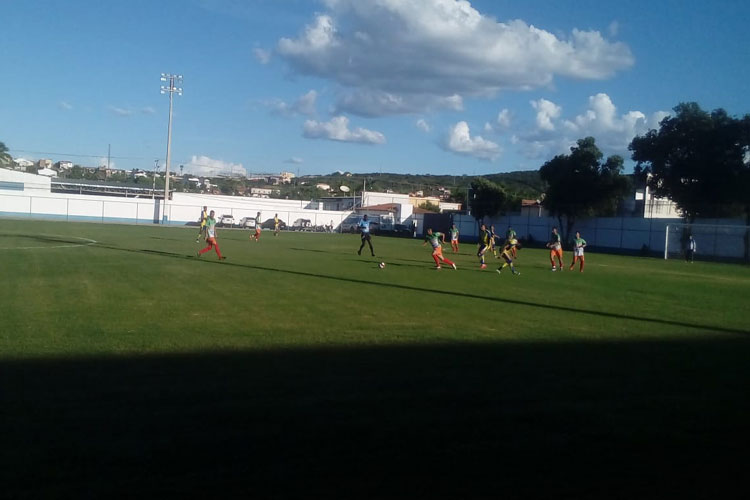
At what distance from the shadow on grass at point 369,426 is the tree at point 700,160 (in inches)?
1953

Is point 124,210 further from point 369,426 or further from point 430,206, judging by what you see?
point 369,426

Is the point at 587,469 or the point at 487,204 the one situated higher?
the point at 487,204

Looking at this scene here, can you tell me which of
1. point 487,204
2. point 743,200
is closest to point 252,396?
point 743,200

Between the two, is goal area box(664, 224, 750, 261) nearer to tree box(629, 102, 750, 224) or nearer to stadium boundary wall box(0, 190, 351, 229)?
tree box(629, 102, 750, 224)

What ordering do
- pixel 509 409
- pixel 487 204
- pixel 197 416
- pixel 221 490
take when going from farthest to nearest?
pixel 487 204 → pixel 509 409 → pixel 197 416 → pixel 221 490

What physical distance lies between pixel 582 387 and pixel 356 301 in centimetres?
777

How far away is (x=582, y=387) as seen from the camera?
8.27m

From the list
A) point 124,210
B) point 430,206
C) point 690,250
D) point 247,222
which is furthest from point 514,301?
point 430,206

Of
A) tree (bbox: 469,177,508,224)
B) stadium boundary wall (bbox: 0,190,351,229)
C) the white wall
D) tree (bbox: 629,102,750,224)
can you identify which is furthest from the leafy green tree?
tree (bbox: 629,102,750,224)

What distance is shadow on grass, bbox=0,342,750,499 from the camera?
16.8ft

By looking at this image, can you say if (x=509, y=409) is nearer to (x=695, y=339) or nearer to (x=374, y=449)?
(x=374, y=449)

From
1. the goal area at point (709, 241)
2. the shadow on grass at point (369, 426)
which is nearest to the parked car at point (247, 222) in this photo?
the goal area at point (709, 241)

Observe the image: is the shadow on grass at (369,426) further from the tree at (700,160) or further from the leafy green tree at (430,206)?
the leafy green tree at (430,206)

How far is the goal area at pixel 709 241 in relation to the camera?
149 feet
